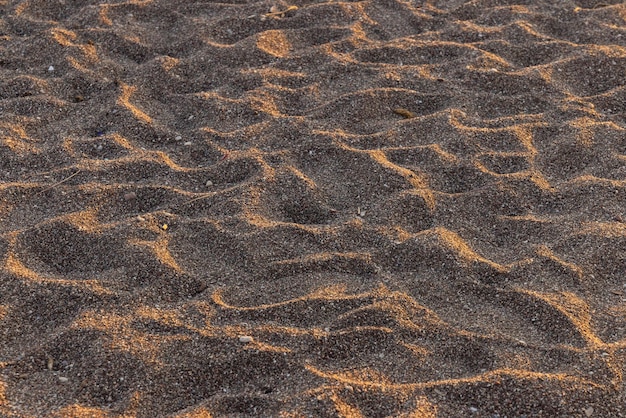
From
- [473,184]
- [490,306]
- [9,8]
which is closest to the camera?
[490,306]

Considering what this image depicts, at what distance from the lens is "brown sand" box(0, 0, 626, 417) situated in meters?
2.54

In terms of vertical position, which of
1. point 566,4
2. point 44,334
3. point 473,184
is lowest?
point 44,334

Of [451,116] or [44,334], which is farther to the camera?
[451,116]

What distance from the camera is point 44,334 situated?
105 inches

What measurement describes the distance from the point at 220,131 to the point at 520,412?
6.03 feet

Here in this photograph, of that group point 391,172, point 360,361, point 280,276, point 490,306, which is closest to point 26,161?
point 280,276

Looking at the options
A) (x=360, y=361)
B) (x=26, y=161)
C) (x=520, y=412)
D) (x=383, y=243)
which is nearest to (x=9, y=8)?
(x=26, y=161)

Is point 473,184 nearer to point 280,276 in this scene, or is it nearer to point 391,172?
point 391,172

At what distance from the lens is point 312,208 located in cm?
323

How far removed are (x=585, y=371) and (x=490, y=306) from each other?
39cm

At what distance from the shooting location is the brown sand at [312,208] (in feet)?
8.32

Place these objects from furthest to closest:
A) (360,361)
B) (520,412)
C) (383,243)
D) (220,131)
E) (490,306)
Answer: (220,131)
(383,243)
(490,306)
(360,361)
(520,412)

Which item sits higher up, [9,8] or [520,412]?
[9,8]

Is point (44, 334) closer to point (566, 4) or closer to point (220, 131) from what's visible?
point (220, 131)
